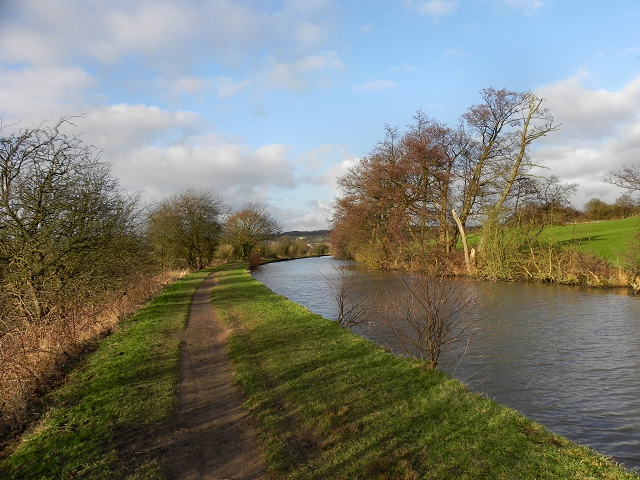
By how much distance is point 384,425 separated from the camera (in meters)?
5.09

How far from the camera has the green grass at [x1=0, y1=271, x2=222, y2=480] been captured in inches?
170

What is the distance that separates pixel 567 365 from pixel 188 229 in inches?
1437

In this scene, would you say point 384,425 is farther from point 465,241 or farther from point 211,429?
point 465,241

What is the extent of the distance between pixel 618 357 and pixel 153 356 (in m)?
9.94

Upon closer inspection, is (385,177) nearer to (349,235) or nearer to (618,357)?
(349,235)

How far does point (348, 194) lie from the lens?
113 ft

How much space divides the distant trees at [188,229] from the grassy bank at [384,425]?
30.8 meters

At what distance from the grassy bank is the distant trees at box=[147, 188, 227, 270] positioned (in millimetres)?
30773

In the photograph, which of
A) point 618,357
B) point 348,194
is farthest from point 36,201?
point 348,194

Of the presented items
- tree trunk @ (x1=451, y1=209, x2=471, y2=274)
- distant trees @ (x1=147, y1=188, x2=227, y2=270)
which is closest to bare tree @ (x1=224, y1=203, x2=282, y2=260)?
distant trees @ (x1=147, y1=188, x2=227, y2=270)

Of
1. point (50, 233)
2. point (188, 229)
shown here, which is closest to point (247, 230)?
point (188, 229)

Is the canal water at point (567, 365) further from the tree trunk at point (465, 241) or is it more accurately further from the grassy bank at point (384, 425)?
the tree trunk at point (465, 241)

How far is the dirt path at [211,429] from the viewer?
4227mm

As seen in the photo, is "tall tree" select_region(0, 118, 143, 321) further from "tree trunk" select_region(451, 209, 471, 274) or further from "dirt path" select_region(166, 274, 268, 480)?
"tree trunk" select_region(451, 209, 471, 274)
